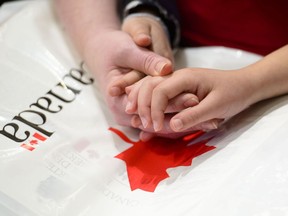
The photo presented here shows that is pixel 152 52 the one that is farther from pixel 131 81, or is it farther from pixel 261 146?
pixel 261 146

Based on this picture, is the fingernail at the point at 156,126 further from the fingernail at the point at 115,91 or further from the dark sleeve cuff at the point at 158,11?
the dark sleeve cuff at the point at 158,11

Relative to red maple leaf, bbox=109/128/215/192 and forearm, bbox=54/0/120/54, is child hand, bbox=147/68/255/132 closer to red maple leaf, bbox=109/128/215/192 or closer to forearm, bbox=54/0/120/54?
red maple leaf, bbox=109/128/215/192

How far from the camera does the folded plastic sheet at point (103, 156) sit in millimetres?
447

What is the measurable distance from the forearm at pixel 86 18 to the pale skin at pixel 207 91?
0.17 m

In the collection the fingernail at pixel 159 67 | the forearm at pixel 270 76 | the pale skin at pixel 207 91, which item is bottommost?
the forearm at pixel 270 76

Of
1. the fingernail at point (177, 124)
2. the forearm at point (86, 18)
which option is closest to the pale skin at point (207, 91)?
the fingernail at point (177, 124)

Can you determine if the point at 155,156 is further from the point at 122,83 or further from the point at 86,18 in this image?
the point at 86,18

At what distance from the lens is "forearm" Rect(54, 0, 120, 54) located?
2.16 ft

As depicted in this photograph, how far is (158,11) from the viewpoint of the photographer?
696 mm

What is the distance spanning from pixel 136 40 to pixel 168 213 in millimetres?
250

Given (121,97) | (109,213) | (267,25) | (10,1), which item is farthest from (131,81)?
(10,1)

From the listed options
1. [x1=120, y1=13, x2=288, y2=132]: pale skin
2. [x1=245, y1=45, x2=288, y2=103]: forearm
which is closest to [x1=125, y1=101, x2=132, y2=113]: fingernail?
[x1=120, y1=13, x2=288, y2=132]: pale skin

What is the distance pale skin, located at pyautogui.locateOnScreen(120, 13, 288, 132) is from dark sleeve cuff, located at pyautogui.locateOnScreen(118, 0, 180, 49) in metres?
0.20

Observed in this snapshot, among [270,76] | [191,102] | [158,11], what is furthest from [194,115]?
[158,11]
